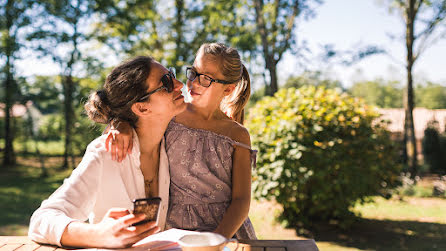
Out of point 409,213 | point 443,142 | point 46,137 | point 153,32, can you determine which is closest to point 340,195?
point 409,213

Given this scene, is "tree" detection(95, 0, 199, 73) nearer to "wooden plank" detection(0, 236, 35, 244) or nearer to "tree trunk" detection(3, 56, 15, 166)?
"tree trunk" detection(3, 56, 15, 166)

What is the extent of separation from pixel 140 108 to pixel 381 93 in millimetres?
69591

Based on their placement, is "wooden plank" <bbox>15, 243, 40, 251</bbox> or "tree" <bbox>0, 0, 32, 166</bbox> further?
"tree" <bbox>0, 0, 32, 166</bbox>

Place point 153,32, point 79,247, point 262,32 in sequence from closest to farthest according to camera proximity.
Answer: point 79,247 → point 262,32 → point 153,32

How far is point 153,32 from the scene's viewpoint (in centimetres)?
1617

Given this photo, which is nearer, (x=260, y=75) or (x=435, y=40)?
(x=435, y=40)

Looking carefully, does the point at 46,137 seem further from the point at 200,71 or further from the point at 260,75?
the point at 200,71

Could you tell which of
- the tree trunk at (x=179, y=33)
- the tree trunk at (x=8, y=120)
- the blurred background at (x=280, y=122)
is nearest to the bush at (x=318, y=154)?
the blurred background at (x=280, y=122)

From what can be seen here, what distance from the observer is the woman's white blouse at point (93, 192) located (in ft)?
5.69

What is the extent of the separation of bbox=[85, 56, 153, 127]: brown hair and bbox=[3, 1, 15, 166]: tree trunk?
12.0 meters

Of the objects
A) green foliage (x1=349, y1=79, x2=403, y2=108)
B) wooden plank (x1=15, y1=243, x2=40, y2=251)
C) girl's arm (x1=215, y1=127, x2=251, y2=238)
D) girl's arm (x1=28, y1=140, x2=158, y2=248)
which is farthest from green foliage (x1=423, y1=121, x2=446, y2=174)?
green foliage (x1=349, y1=79, x2=403, y2=108)

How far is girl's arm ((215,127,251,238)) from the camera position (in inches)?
88.0

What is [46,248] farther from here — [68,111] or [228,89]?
[68,111]

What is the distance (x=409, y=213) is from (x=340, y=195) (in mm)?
3127
